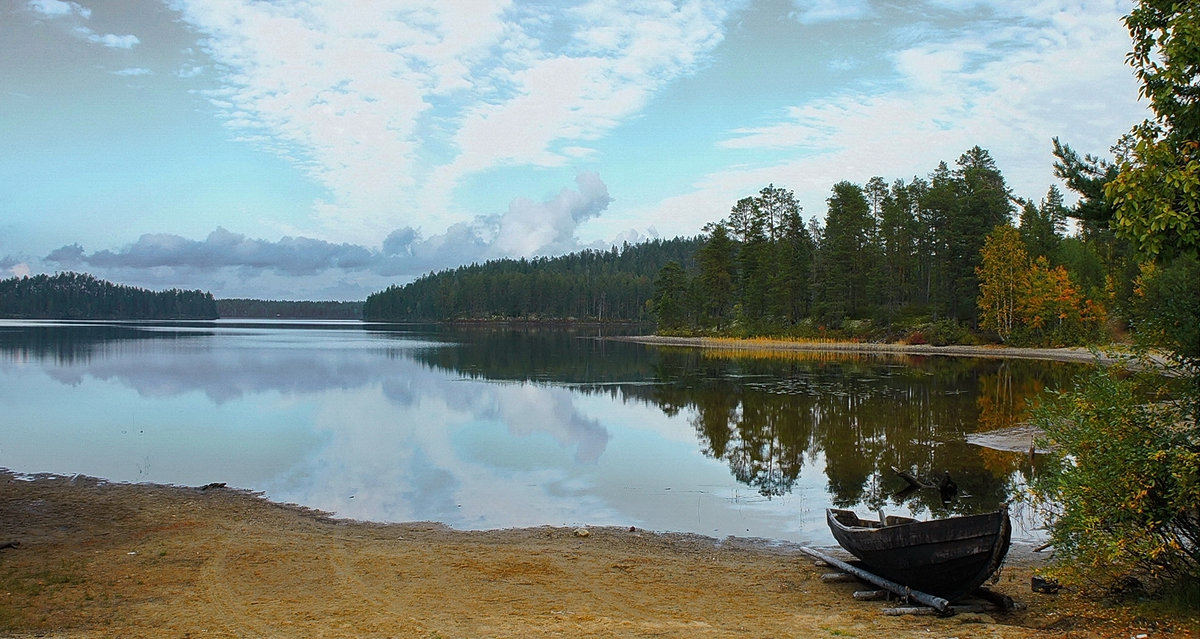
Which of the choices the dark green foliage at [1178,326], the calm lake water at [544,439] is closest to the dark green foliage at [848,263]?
the calm lake water at [544,439]

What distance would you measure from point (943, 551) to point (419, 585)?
6864 millimetres

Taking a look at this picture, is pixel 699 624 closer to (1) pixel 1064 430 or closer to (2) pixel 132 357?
(1) pixel 1064 430

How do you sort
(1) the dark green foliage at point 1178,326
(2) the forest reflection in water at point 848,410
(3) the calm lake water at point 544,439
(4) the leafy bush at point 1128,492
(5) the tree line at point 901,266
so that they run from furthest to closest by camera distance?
(5) the tree line at point 901,266, (2) the forest reflection in water at point 848,410, (3) the calm lake water at point 544,439, (1) the dark green foliage at point 1178,326, (4) the leafy bush at point 1128,492

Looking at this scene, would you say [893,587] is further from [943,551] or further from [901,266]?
[901,266]

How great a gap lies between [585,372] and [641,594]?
4383cm

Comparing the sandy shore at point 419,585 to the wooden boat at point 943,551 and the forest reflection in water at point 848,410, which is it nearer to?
the wooden boat at point 943,551

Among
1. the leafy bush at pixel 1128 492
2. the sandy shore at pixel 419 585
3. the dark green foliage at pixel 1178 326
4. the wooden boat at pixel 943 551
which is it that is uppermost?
the dark green foliage at pixel 1178 326

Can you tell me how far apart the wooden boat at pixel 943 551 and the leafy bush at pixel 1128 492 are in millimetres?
681

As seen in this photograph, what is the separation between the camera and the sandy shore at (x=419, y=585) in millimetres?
8367

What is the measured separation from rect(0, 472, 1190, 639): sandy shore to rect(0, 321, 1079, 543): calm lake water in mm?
2217

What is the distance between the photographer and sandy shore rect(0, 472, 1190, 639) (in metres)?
8.37

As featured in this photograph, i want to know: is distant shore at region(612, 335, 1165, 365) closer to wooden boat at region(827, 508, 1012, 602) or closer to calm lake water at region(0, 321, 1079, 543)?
calm lake water at region(0, 321, 1079, 543)

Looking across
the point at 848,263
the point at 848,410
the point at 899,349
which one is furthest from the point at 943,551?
the point at 848,263

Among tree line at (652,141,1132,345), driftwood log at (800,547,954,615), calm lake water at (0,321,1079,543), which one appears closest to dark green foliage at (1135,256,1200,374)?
driftwood log at (800,547,954,615)
